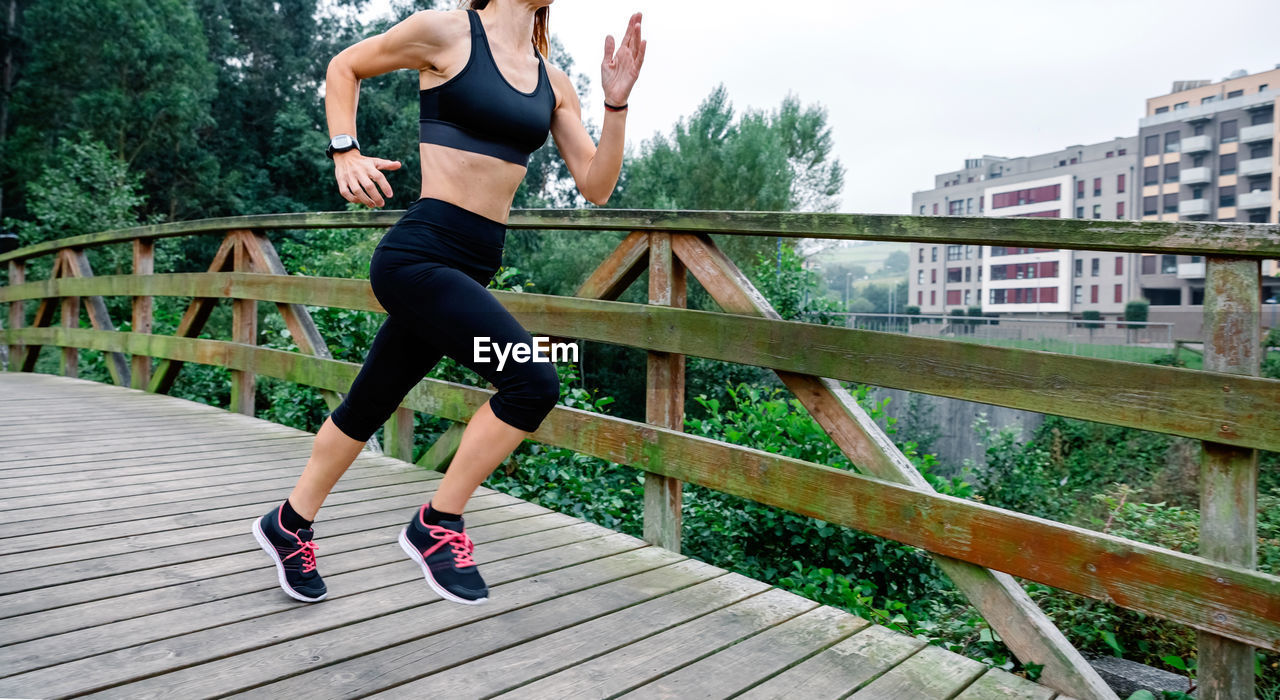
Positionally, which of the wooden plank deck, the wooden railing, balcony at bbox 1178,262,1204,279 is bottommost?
the wooden plank deck

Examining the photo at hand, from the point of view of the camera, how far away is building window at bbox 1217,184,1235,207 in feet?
207

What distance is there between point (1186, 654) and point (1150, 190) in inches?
3021

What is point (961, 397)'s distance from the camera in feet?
7.09

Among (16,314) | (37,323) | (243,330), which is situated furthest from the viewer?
(16,314)

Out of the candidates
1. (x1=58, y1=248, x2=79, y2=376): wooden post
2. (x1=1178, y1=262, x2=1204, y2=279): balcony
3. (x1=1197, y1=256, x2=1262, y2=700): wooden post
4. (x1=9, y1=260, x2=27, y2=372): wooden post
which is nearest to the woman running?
(x1=1197, y1=256, x2=1262, y2=700): wooden post

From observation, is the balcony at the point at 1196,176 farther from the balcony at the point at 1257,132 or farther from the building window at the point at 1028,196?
the building window at the point at 1028,196

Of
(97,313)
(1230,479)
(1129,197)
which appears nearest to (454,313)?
(1230,479)

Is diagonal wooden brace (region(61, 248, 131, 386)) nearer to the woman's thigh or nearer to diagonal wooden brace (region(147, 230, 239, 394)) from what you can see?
diagonal wooden brace (region(147, 230, 239, 394))

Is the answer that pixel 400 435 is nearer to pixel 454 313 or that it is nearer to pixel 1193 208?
pixel 454 313

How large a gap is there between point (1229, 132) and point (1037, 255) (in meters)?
18.6

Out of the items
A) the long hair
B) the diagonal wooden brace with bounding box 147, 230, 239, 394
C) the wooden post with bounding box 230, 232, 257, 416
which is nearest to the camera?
the long hair

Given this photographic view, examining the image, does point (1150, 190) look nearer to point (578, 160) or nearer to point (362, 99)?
point (362, 99)

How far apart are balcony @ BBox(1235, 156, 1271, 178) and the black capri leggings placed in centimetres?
7227

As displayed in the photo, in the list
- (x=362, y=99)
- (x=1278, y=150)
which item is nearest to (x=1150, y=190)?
(x=1278, y=150)
